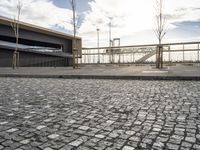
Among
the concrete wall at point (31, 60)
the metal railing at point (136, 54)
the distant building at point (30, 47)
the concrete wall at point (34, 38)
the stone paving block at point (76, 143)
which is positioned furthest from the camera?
the concrete wall at point (34, 38)

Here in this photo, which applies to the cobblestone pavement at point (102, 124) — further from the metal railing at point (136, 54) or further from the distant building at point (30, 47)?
the distant building at point (30, 47)

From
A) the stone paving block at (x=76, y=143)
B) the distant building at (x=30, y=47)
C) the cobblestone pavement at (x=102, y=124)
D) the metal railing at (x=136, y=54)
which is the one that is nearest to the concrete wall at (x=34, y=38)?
the distant building at (x=30, y=47)

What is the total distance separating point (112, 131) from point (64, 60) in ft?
126

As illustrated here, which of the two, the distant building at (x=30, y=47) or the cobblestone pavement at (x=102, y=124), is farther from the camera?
the distant building at (x=30, y=47)

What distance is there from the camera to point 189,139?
2.87 metres

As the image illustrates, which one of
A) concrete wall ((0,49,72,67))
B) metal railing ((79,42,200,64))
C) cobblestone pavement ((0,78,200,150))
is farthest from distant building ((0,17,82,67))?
cobblestone pavement ((0,78,200,150))

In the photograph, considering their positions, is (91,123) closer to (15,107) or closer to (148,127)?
(148,127)

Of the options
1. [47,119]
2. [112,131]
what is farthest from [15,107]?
[112,131]

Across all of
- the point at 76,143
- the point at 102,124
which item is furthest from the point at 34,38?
the point at 76,143

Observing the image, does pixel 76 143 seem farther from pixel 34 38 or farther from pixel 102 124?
pixel 34 38

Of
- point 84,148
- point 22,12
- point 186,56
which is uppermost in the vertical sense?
point 22,12

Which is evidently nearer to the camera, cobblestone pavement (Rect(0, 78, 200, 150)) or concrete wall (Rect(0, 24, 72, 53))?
cobblestone pavement (Rect(0, 78, 200, 150))

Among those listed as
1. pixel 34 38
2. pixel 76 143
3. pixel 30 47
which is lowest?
pixel 76 143

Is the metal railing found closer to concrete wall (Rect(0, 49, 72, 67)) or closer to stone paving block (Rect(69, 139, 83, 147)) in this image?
stone paving block (Rect(69, 139, 83, 147))
